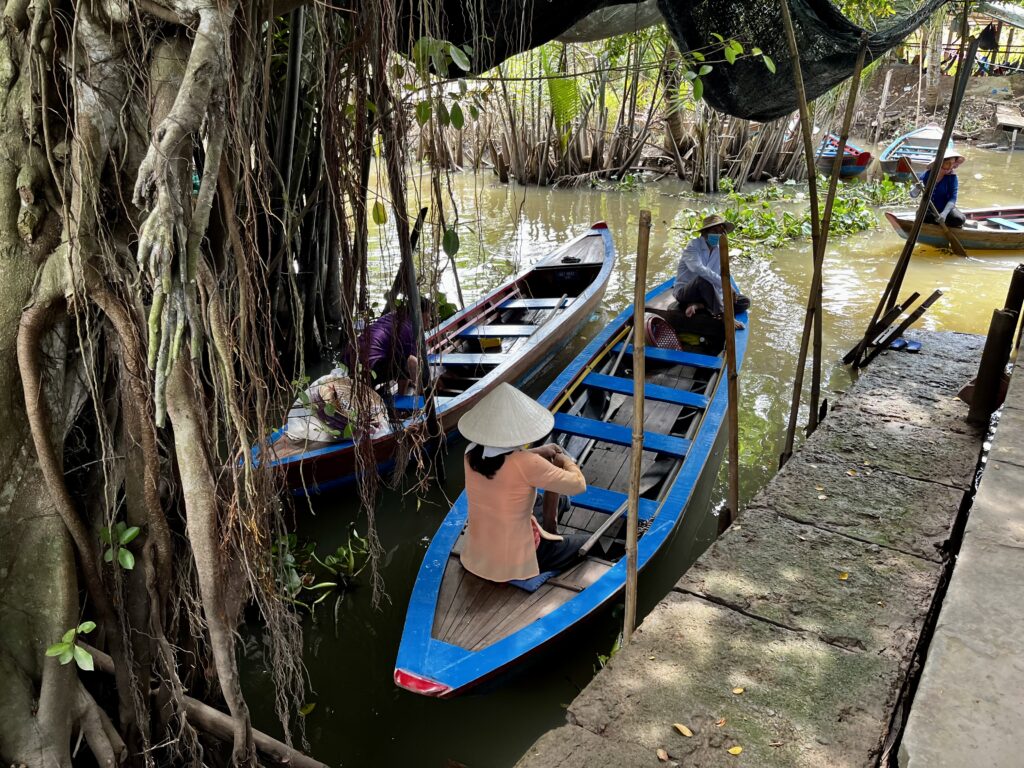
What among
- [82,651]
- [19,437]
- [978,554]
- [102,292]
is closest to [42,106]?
[102,292]

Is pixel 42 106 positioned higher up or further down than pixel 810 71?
further down

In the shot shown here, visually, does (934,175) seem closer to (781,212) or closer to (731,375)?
(731,375)

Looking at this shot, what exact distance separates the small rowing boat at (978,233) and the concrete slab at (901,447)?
21.9 ft

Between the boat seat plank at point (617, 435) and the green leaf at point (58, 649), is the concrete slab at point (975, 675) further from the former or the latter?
the boat seat plank at point (617, 435)

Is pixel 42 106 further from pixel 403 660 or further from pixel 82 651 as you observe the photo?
pixel 403 660

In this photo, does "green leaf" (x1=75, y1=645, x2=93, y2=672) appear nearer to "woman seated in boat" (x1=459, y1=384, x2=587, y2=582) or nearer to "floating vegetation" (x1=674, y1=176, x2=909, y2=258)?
"woman seated in boat" (x1=459, y1=384, x2=587, y2=582)

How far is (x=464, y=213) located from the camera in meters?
12.8

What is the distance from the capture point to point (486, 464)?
356cm

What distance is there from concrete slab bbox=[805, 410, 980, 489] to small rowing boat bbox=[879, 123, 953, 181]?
37.7 feet

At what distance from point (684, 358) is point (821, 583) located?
3418mm

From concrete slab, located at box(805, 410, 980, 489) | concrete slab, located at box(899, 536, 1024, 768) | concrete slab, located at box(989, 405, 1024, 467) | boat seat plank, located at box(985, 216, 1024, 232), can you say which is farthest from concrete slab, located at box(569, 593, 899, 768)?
boat seat plank, located at box(985, 216, 1024, 232)

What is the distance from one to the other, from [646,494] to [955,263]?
7.45 meters

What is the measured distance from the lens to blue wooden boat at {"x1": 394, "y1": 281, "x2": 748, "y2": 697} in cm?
333

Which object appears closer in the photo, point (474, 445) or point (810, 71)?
point (474, 445)
